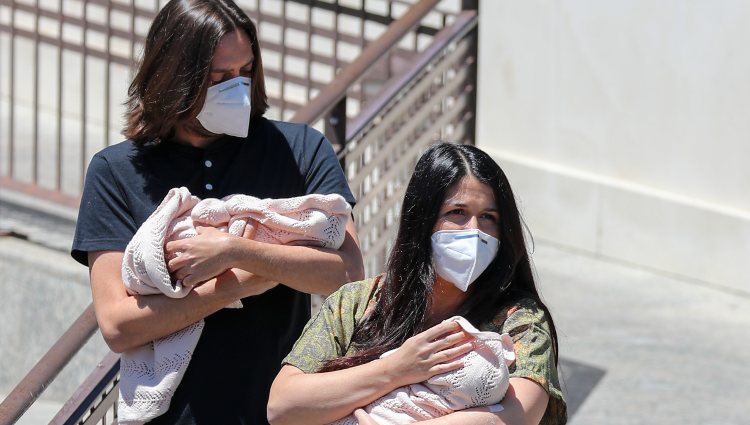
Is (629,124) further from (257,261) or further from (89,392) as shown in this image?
(257,261)

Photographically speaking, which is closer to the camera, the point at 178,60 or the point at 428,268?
the point at 428,268

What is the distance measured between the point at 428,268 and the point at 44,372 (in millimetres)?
1281

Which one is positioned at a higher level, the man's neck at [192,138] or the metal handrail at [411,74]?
the man's neck at [192,138]

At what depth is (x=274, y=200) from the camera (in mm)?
2867

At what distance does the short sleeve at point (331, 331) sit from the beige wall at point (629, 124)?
403cm

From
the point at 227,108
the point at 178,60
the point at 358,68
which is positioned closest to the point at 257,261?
the point at 227,108

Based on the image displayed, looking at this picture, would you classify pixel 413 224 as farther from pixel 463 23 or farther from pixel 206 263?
pixel 463 23

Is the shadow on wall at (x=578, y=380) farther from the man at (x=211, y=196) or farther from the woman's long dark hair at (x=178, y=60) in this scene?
the woman's long dark hair at (x=178, y=60)

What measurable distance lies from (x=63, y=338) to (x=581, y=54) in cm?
403

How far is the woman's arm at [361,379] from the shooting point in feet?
8.14

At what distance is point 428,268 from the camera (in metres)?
2.68

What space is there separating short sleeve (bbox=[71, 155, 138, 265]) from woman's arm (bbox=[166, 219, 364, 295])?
0.15 m

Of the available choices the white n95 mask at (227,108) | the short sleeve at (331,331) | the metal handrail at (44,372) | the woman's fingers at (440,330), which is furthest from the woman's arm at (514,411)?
the metal handrail at (44,372)

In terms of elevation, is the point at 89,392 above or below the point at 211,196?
below
